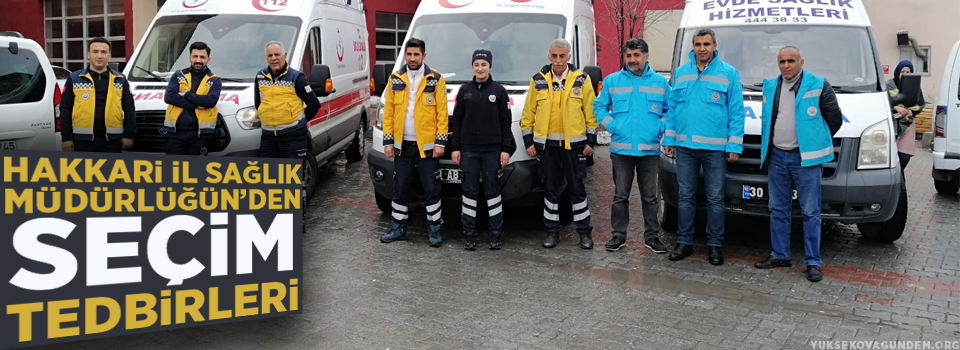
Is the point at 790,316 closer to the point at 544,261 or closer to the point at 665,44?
the point at 544,261

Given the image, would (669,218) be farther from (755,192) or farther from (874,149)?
(874,149)

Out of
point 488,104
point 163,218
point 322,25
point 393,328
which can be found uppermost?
point 322,25

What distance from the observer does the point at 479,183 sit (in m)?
7.67

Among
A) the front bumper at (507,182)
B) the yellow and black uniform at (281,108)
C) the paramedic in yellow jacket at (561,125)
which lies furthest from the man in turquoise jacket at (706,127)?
the yellow and black uniform at (281,108)

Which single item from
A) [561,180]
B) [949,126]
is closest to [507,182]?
[561,180]

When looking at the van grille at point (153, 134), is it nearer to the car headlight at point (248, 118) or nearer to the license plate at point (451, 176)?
the car headlight at point (248, 118)

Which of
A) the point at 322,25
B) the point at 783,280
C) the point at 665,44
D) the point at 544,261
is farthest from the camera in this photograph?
the point at 665,44

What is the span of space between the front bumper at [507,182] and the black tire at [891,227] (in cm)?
297

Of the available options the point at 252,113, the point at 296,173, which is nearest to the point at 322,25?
the point at 252,113

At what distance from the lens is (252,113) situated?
8609 millimetres

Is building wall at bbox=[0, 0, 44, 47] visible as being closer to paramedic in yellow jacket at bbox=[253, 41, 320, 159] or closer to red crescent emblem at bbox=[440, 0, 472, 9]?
red crescent emblem at bbox=[440, 0, 472, 9]

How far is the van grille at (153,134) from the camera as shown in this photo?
842cm

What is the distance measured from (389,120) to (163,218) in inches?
122

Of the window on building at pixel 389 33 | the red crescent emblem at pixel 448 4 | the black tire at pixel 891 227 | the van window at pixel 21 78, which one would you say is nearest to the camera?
the black tire at pixel 891 227
